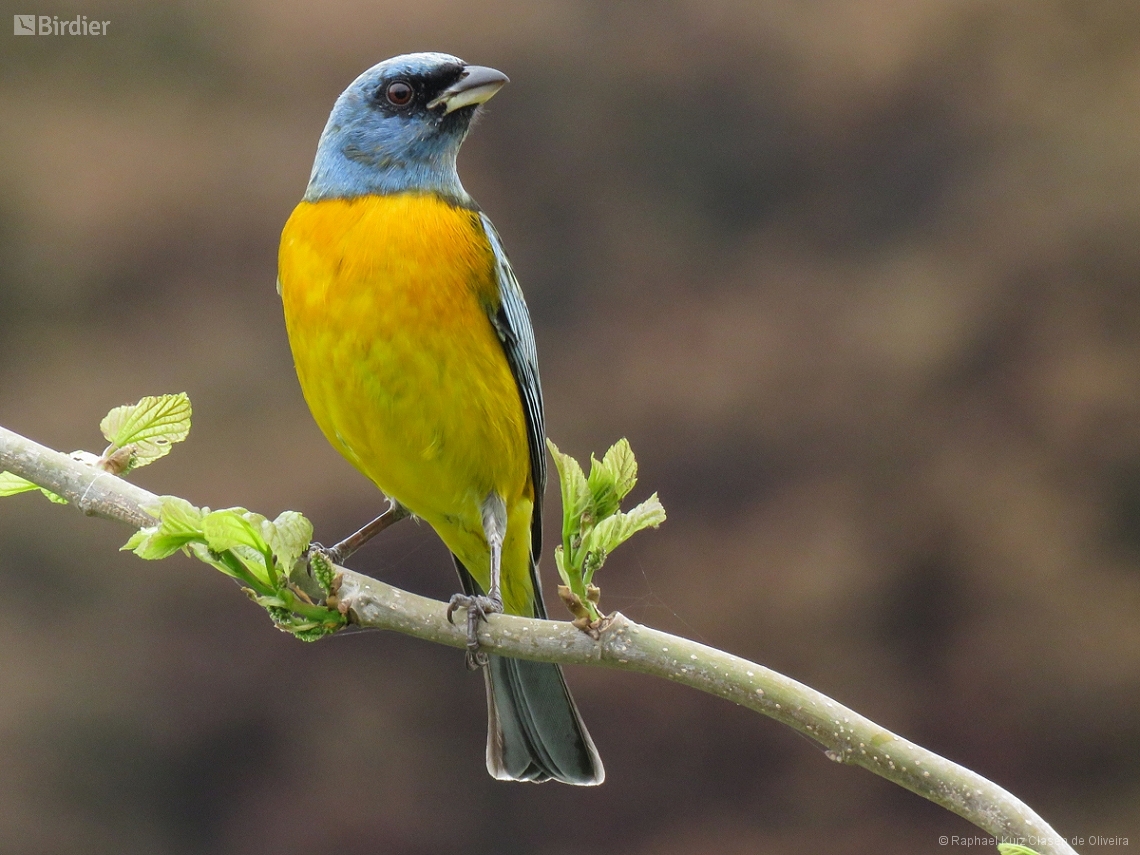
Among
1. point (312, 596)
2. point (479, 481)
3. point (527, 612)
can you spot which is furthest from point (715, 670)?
point (527, 612)

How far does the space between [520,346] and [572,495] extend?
490mm

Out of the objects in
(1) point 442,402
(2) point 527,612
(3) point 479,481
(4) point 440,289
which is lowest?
(2) point 527,612

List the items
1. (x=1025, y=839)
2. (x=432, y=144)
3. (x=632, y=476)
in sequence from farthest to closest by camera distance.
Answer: (x=432, y=144), (x=632, y=476), (x=1025, y=839)

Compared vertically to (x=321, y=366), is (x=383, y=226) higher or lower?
higher

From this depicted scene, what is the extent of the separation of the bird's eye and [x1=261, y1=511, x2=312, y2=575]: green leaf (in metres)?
0.66

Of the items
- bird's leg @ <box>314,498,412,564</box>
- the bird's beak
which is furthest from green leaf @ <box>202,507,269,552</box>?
the bird's beak

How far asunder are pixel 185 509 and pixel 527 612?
762 millimetres

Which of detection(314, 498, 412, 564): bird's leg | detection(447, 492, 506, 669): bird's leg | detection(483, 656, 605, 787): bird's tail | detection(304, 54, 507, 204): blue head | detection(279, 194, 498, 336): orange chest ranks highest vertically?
detection(304, 54, 507, 204): blue head

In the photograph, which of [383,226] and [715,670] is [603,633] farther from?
[383,226]

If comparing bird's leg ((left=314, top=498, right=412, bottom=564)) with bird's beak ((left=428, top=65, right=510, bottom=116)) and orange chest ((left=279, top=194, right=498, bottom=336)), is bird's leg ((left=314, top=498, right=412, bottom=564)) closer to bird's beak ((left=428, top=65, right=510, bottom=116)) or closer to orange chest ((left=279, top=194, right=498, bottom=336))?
orange chest ((left=279, top=194, right=498, bottom=336))

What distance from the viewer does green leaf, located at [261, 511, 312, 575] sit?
0.80 metres

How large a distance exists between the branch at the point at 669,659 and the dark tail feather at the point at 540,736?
43 centimetres

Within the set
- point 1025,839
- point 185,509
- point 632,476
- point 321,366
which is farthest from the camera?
point 321,366

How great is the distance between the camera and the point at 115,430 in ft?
3.01
